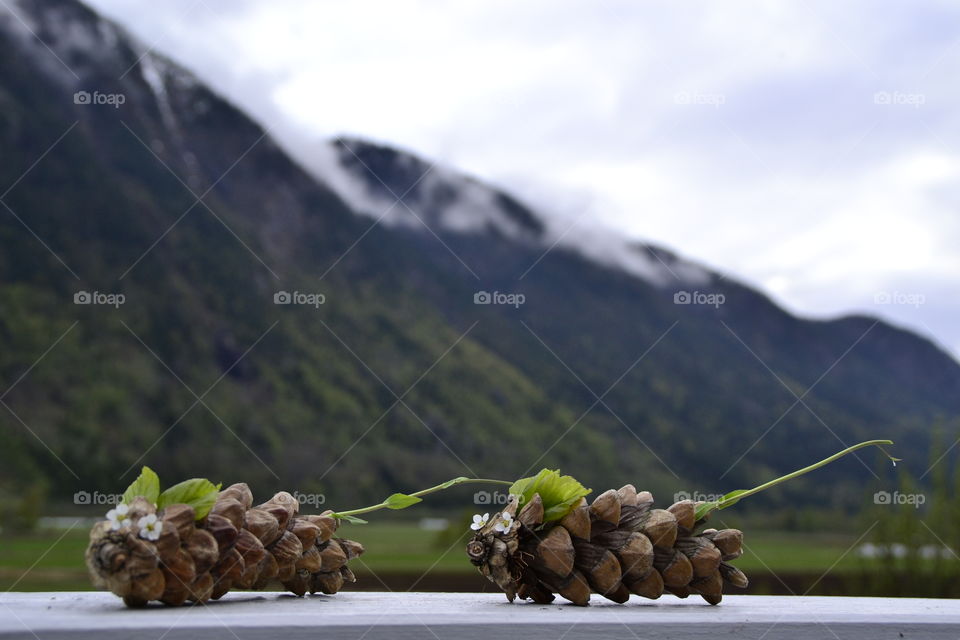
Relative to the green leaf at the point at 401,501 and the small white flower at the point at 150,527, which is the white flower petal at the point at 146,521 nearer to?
the small white flower at the point at 150,527

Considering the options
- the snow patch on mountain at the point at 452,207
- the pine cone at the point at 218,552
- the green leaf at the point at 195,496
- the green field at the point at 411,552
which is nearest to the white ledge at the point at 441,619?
the pine cone at the point at 218,552

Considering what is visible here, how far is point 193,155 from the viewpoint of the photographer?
63.9m

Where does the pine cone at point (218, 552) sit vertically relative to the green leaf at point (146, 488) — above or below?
below

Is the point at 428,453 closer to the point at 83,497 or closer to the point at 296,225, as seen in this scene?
the point at 296,225

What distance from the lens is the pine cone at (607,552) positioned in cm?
136

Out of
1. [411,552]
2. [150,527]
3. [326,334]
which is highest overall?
[326,334]

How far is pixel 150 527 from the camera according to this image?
1.19 metres

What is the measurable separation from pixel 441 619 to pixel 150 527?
44 cm

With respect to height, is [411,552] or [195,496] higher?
[195,496]

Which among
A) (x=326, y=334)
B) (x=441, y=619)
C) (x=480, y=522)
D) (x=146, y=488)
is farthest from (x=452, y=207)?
(x=441, y=619)

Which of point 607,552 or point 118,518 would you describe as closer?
point 118,518

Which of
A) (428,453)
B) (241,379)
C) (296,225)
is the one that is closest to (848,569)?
(428,453)

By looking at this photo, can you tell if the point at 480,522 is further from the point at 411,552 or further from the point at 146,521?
the point at 411,552

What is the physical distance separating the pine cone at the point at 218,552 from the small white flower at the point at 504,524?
0.96 feet
